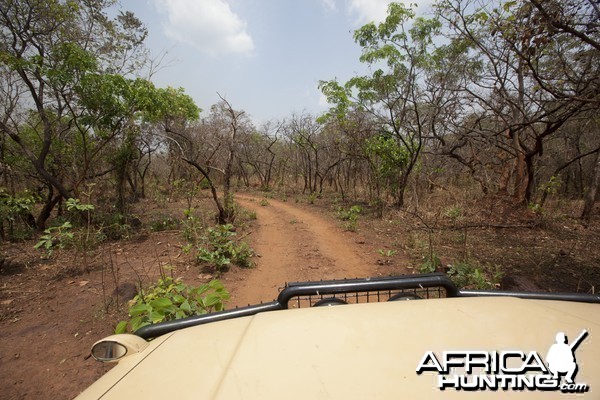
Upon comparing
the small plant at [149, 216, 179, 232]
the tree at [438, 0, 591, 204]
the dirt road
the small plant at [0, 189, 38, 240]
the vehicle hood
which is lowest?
the dirt road

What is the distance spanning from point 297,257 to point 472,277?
3.61m

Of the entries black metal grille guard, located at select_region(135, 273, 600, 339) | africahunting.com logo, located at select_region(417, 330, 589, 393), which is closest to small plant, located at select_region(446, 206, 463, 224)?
black metal grille guard, located at select_region(135, 273, 600, 339)

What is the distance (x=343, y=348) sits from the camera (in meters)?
0.90

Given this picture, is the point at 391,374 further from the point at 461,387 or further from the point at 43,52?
the point at 43,52

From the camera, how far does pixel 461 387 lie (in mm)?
715

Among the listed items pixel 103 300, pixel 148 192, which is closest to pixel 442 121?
pixel 103 300

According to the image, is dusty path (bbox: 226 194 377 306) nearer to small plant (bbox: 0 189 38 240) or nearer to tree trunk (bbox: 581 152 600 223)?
small plant (bbox: 0 189 38 240)

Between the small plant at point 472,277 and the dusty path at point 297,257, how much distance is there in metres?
1.49

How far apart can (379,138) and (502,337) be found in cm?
1079

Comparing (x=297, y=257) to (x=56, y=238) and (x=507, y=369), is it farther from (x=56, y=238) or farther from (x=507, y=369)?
(x=507, y=369)

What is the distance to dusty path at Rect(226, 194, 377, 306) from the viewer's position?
16.5 ft

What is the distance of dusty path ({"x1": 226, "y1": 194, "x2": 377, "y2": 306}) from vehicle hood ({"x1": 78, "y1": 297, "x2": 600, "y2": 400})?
362cm

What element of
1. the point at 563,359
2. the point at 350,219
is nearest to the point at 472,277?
the point at 563,359

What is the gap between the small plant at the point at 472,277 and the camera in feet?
13.9
